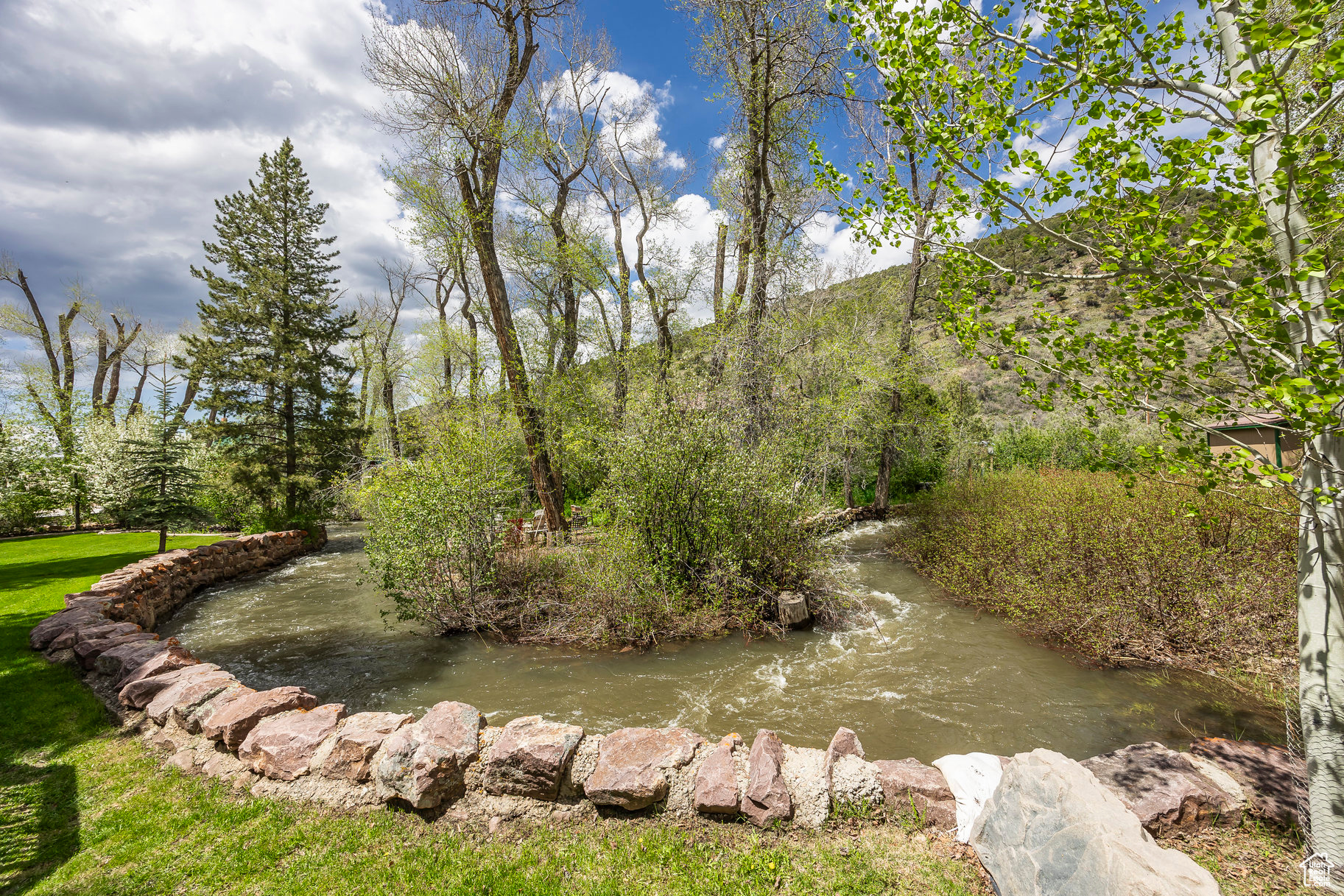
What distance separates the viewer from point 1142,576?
5.83 m

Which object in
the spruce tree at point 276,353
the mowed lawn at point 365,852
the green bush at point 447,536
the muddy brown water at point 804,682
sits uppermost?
the spruce tree at point 276,353

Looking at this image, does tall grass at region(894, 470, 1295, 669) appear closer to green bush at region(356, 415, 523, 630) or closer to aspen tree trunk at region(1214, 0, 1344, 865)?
aspen tree trunk at region(1214, 0, 1344, 865)

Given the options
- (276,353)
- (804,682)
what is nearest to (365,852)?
(804,682)

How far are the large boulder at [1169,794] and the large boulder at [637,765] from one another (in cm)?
245

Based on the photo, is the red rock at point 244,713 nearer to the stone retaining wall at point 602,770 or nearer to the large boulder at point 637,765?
the stone retaining wall at point 602,770

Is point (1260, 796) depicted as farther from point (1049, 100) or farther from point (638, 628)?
point (638, 628)

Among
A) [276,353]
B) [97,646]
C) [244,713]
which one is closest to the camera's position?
[244,713]

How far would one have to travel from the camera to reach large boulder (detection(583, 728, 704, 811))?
309 cm

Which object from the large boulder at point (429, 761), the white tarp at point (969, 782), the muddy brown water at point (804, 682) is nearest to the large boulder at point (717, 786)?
the white tarp at point (969, 782)

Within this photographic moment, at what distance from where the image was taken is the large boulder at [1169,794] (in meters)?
2.75

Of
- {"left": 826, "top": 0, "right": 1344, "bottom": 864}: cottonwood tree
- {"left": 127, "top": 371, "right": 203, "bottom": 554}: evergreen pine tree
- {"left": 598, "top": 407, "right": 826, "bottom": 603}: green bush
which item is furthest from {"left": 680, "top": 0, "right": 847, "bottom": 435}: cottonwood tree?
{"left": 127, "top": 371, "right": 203, "bottom": 554}: evergreen pine tree

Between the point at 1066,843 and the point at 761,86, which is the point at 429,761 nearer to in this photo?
the point at 1066,843

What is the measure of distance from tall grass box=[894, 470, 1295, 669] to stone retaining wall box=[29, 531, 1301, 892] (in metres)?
2.59

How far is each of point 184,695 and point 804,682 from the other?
220 inches
